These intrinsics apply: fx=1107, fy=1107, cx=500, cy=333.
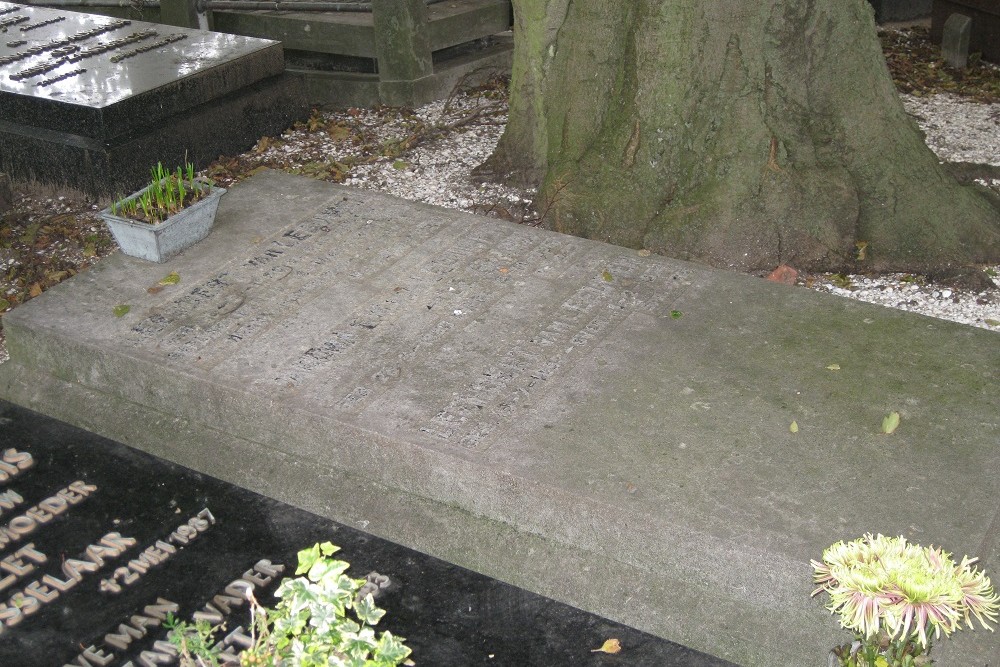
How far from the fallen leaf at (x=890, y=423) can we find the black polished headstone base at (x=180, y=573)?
108 centimetres

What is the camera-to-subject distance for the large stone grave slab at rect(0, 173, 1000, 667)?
12.0 feet

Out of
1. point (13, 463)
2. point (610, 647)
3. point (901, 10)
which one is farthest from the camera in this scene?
point (901, 10)

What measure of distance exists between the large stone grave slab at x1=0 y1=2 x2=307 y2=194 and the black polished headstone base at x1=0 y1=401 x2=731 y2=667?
2.90 m

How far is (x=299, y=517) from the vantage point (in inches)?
165

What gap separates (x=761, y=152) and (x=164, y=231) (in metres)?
3.02

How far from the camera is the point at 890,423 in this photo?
4035 mm

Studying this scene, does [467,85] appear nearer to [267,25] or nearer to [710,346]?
[267,25]

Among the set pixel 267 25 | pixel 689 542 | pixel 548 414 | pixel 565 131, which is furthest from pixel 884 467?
pixel 267 25

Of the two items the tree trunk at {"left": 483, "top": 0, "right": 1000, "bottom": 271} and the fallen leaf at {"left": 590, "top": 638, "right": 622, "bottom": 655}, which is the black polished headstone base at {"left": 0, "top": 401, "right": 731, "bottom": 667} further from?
the tree trunk at {"left": 483, "top": 0, "right": 1000, "bottom": 271}

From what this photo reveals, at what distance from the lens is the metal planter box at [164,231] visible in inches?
204

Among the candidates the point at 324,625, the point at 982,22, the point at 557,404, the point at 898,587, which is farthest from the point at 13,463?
the point at 982,22

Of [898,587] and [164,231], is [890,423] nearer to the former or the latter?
[898,587]

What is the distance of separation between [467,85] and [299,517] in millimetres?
5361

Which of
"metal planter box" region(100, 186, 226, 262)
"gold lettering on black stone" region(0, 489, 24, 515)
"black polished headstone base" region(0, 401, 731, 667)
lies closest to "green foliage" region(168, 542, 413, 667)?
"black polished headstone base" region(0, 401, 731, 667)
